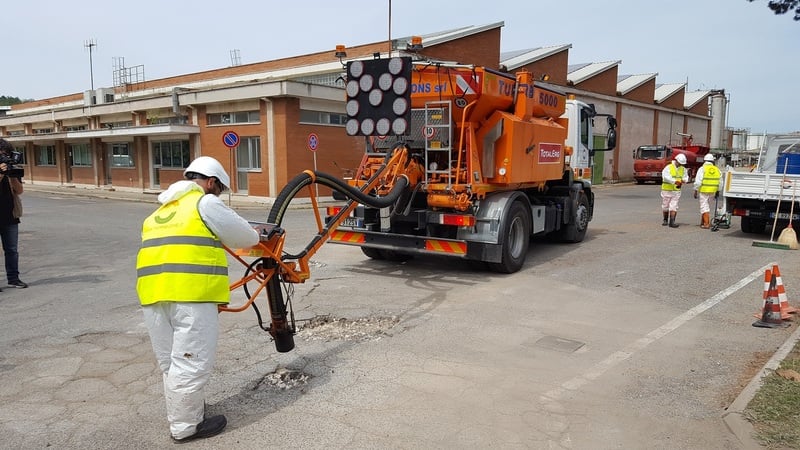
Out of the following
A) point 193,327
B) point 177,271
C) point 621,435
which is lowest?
point 621,435

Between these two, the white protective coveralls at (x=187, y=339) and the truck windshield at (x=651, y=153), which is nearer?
the white protective coveralls at (x=187, y=339)

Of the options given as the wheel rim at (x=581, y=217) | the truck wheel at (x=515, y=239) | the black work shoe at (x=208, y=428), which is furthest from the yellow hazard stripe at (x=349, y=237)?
the black work shoe at (x=208, y=428)

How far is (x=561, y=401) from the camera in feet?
14.3

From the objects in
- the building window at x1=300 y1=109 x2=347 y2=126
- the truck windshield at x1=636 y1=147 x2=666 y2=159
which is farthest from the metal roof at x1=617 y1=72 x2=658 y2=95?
the building window at x1=300 y1=109 x2=347 y2=126

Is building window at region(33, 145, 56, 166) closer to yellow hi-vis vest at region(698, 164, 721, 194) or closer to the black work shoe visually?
yellow hi-vis vest at region(698, 164, 721, 194)

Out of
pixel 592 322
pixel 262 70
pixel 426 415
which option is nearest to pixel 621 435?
pixel 426 415

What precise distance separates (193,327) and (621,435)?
9.11 ft

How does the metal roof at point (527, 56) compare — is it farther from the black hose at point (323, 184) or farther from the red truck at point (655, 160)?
the black hose at point (323, 184)

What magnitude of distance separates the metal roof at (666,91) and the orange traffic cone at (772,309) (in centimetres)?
4134

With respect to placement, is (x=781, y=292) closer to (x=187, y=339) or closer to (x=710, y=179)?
(x=187, y=339)

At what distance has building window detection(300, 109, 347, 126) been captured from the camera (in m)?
22.5

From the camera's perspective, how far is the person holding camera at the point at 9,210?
300 inches

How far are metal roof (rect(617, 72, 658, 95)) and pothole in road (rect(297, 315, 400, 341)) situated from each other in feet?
120

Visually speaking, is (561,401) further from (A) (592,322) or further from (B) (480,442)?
(A) (592,322)
